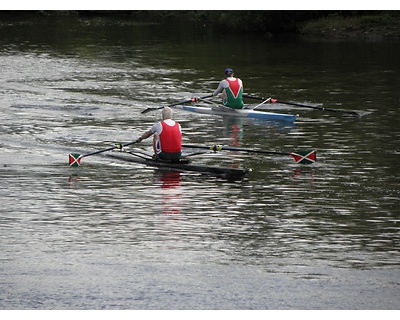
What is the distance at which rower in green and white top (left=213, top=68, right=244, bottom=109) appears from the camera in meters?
33.5

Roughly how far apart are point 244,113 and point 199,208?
1410 centimetres

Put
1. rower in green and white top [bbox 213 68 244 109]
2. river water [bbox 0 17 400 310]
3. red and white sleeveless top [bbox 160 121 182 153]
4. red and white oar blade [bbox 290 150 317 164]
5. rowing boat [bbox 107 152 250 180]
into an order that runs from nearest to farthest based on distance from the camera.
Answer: river water [bbox 0 17 400 310], rowing boat [bbox 107 152 250 180], red and white sleeveless top [bbox 160 121 182 153], red and white oar blade [bbox 290 150 317 164], rower in green and white top [bbox 213 68 244 109]

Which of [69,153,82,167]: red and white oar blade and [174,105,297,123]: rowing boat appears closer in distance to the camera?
[69,153,82,167]: red and white oar blade

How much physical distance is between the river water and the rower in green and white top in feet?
2.53

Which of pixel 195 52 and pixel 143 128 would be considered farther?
pixel 195 52

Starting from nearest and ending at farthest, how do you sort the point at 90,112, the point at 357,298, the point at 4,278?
1. the point at 357,298
2. the point at 4,278
3. the point at 90,112

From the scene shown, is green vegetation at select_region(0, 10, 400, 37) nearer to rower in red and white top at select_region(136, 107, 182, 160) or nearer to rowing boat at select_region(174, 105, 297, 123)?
rowing boat at select_region(174, 105, 297, 123)

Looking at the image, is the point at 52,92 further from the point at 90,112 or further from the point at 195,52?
the point at 195,52

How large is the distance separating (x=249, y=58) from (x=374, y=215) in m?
39.3

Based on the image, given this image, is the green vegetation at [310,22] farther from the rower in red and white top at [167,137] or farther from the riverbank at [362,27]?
the rower in red and white top at [167,137]

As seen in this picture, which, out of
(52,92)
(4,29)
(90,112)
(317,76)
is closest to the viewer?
(90,112)

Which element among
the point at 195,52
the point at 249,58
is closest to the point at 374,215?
the point at 249,58

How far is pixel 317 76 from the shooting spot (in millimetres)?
48312

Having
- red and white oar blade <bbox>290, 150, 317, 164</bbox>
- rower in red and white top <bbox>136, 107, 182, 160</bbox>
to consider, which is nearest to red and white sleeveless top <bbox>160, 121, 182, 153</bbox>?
rower in red and white top <bbox>136, 107, 182, 160</bbox>
